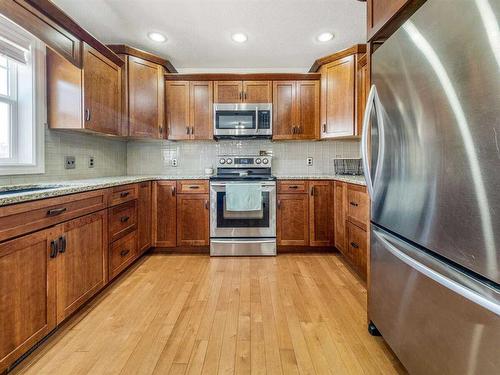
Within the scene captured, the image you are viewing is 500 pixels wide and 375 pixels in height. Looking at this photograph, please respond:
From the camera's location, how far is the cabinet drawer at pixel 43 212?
1.25m

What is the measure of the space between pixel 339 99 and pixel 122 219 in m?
2.60

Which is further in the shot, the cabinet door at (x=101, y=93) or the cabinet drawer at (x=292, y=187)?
the cabinet drawer at (x=292, y=187)

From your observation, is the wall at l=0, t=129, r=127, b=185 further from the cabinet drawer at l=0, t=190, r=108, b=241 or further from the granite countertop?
the cabinet drawer at l=0, t=190, r=108, b=241

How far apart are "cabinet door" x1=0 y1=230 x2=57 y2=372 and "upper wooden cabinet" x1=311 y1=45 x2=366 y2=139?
284 centimetres

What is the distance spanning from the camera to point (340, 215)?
9.66 feet

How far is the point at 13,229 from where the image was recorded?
1273 mm

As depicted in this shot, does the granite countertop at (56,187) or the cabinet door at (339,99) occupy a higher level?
the cabinet door at (339,99)

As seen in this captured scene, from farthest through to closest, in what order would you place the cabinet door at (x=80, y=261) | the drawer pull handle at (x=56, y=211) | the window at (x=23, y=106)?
the window at (x=23, y=106), the cabinet door at (x=80, y=261), the drawer pull handle at (x=56, y=211)

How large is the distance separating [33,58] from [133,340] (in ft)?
7.06

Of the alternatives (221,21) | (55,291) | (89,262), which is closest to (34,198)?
(55,291)

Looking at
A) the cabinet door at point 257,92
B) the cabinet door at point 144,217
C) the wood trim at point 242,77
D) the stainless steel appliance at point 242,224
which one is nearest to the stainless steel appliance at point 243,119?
the cabinet door at point 257,92

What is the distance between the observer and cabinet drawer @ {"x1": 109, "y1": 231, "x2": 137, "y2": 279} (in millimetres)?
2235

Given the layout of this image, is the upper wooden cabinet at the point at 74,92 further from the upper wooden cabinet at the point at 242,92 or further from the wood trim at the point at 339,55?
the wood trim at the point at 339,55

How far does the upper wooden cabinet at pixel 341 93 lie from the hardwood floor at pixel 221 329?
1595mm
